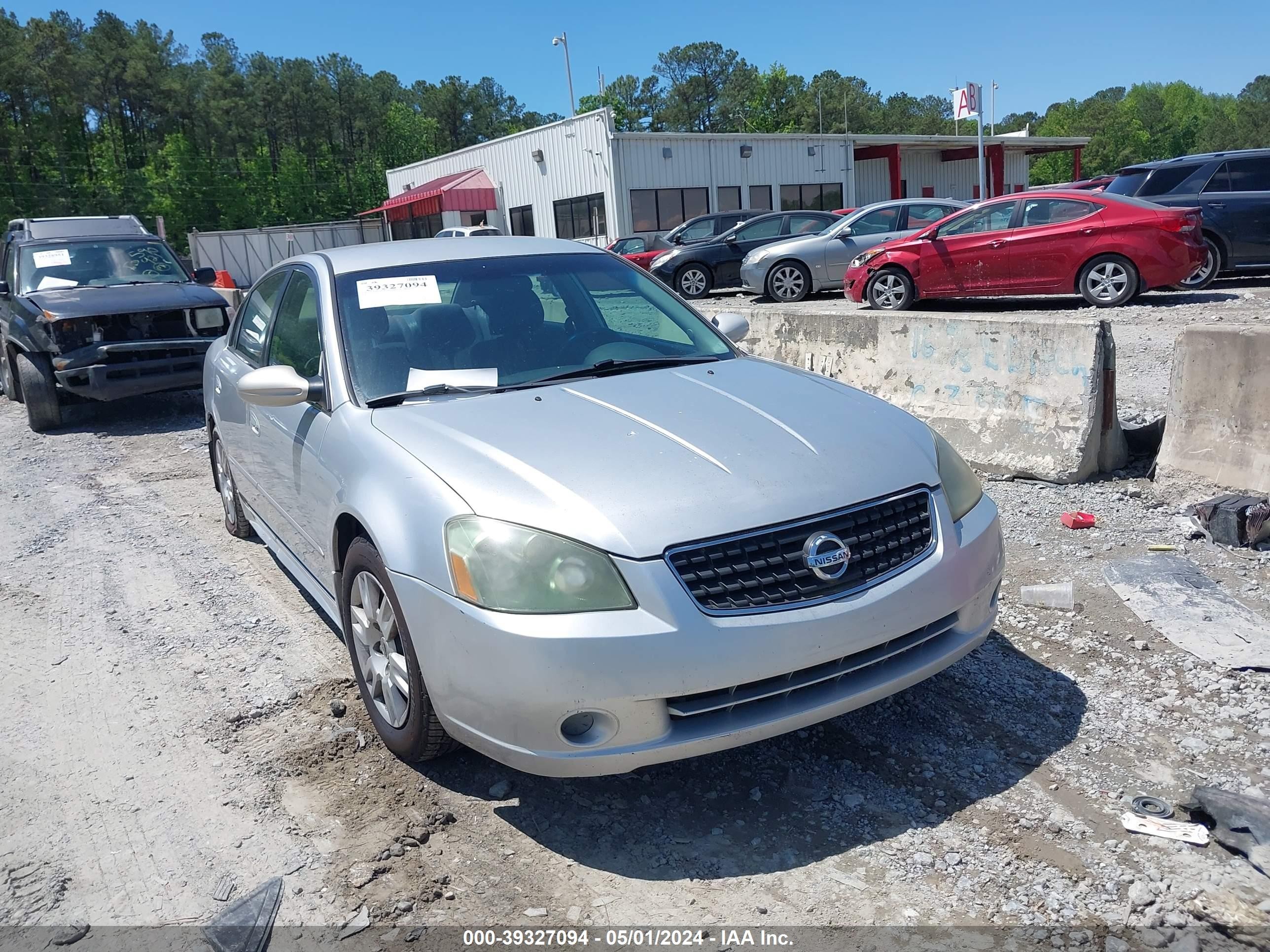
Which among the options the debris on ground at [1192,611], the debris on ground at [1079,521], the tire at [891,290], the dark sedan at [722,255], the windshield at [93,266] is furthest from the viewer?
the dark sedan at [722,255]

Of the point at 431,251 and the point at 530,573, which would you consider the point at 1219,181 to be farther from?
the point at 530,573

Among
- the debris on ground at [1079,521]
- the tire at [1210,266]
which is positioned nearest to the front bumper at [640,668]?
the debris on ground at [1079,521]

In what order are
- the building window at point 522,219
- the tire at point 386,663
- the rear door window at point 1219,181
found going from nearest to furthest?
the tire at point 386,663 < the rear door window at point 1219,181 < the building window at point 522,219

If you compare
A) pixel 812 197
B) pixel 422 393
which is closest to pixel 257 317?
pixel 422 393

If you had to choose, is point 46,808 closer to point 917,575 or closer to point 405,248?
point 405,248

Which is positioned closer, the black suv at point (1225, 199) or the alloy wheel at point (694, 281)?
the black suv at point (1225, 199)

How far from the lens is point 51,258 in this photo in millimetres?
10500

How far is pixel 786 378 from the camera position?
372cm

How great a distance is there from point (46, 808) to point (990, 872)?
292 centimetres

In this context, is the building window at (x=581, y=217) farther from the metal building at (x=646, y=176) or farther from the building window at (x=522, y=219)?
the building window at (x=522, y=219)

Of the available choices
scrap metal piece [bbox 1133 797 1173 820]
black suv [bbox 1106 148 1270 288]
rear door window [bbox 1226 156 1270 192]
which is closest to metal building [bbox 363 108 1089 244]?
black suv [bbox 1106 148 1270 288]

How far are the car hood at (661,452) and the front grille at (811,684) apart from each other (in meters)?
0.42

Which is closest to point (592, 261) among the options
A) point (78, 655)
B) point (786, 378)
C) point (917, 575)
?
point (786, 378)

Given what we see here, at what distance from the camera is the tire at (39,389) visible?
31.3 feet
